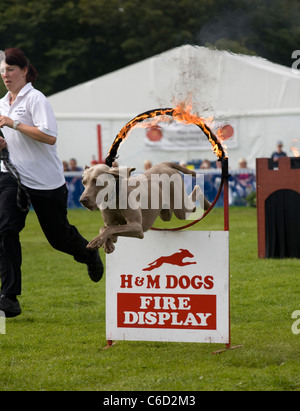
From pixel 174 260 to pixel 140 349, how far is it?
752mm

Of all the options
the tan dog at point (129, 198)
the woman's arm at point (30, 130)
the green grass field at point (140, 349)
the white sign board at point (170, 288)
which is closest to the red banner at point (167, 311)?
the white sign board at point (170, 288)

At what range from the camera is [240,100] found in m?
20.1

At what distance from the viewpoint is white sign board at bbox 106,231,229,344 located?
5250mm

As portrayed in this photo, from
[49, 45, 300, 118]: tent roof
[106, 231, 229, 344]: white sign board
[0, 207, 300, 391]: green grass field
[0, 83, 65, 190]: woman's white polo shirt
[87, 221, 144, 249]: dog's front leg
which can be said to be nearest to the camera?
[0, 207, 300, 391]: green grass field

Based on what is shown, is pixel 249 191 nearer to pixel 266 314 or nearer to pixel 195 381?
pixel 266 314

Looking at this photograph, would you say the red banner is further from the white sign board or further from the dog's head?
the dog's head

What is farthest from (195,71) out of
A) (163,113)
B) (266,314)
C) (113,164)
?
(266,314)

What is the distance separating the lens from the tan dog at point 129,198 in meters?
4.50

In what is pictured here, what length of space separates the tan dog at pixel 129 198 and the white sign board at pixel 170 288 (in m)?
0.27

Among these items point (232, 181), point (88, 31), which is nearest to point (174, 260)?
point (232, 181)

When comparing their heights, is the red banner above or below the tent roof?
below

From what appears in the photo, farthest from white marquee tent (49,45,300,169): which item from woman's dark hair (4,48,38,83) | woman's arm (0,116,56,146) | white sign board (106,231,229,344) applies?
white sign board (106,231,229,344)

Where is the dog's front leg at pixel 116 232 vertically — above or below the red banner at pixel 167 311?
above

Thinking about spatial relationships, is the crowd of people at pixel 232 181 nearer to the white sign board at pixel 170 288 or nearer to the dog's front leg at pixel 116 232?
the white sign board at pixel 170 288
